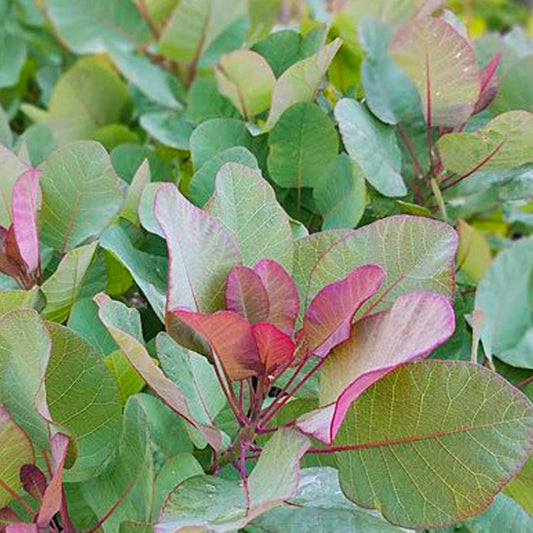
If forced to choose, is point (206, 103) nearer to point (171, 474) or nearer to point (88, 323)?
point (88, 323)

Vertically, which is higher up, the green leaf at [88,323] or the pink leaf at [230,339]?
the pink leaf at [230,339]

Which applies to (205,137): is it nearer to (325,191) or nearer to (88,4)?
(325,191)

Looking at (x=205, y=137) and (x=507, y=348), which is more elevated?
(x=205, y=137)

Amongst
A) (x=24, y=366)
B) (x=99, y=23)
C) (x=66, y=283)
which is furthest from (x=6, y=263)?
(x=99, y=23)

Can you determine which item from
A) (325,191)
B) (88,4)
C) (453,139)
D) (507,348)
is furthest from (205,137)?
(88,4)

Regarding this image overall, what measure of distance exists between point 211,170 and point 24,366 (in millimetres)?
256

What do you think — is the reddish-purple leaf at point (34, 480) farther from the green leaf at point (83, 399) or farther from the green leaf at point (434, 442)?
the green leaf at point (434, 442)

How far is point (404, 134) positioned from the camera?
854mm

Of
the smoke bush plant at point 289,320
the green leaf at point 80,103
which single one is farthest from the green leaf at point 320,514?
the green leaf at point 80,103

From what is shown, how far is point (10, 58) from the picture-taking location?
4.44 ft

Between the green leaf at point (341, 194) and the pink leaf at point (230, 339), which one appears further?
the green leaf at point (341, 194)

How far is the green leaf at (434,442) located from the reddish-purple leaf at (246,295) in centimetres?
9

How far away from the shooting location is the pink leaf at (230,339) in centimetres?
52

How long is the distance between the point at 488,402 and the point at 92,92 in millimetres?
794
